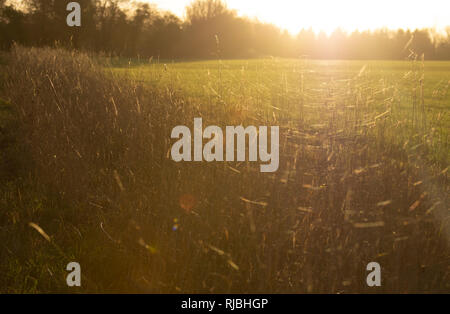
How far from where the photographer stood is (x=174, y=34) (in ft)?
119

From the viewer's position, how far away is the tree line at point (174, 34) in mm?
23953

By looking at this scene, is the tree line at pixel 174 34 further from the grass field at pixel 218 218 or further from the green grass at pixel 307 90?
the grass field at pixel 218 218

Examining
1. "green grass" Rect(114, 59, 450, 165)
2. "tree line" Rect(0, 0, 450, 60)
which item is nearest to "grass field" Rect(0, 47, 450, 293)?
"green grass" Rect(114, 59, 450, 165)

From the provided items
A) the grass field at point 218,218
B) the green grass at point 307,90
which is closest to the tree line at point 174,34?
the green grass at point 307,90

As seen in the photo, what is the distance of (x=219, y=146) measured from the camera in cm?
413

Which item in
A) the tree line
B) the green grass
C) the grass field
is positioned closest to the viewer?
the grass field

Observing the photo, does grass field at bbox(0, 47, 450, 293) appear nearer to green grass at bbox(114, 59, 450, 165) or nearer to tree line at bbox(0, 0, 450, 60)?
green grass at bbox(114, 59, 450, 165)

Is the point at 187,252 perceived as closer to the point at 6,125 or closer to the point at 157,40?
the point at 6,125

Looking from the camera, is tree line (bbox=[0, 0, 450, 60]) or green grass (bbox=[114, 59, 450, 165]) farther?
tree line (bbox=[0, 0, 450, 60])

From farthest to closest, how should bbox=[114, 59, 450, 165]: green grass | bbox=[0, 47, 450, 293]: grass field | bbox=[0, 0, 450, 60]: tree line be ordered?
bbox=[0, 0, 450, 60]: tree line
bbox=[114, 59, 450, 165]: green grass
bbox=[0, 47, 450, 293]: grass field

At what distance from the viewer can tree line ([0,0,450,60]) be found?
24.0 metres

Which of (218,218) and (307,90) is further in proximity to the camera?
(307,90)

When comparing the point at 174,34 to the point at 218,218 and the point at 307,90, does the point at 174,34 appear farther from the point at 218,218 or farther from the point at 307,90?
the point at 218,218

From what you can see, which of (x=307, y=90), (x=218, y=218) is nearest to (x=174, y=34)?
(x=307, y=90)
